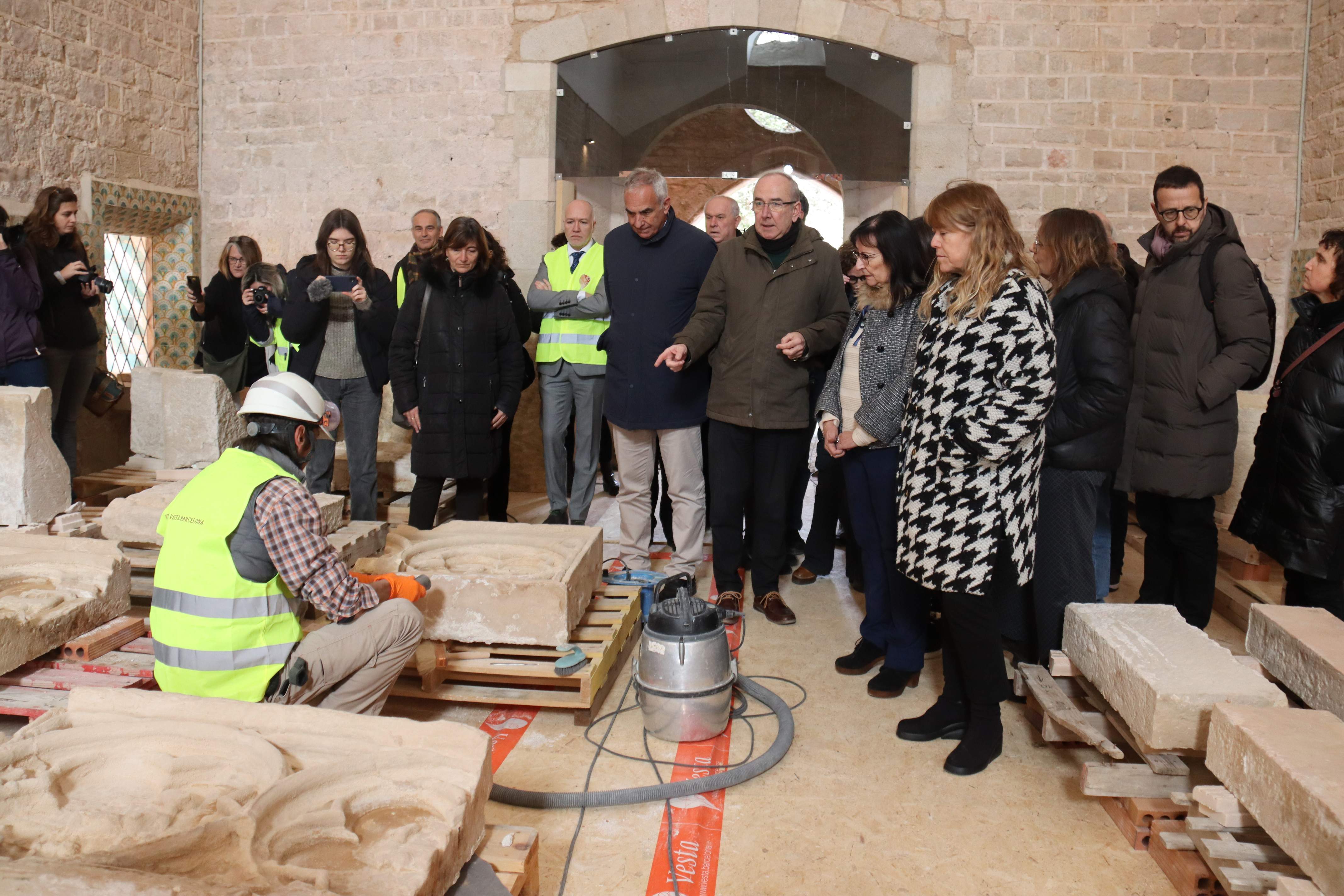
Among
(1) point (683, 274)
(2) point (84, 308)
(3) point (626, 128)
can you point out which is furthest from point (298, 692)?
(3) point (626, 128)

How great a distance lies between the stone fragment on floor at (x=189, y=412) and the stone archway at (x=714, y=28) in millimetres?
2733

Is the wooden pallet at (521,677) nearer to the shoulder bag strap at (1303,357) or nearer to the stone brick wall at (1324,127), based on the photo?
the shoulder bag strap at (1303,357)

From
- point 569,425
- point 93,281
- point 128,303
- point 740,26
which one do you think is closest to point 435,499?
point 569,425

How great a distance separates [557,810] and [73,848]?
4.29 feet

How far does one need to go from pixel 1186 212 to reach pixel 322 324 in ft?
13.5

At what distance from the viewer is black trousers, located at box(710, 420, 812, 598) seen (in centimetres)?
457

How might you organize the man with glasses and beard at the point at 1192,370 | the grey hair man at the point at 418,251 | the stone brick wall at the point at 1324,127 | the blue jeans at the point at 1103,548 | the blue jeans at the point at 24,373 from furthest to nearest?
the stone brick wall at the point at 1324,127 → the grey hair man at the point at 418,251 → the blue jeans at the point at 24,373 → the blue jeans at the point at 1103,548 → the man with glasses and beard at the point at 1192,370

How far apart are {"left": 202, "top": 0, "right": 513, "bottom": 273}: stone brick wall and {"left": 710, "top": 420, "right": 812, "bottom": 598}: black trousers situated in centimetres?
381

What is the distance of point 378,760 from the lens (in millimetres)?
2393

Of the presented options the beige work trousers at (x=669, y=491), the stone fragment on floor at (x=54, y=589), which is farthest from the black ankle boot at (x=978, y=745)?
the stone fragment on floor at (x=54, y=589)

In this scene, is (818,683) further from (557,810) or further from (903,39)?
(903,39)

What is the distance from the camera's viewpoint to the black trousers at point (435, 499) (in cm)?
534

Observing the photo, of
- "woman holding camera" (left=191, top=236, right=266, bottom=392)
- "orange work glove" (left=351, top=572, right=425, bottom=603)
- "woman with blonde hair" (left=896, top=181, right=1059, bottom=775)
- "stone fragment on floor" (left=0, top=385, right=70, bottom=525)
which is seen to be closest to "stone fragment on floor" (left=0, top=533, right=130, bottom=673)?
"stone fragment on floor" (left=0, top=385, right=70, bottom=525)

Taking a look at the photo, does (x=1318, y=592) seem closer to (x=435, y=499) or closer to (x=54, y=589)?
(x=435, y=499)
